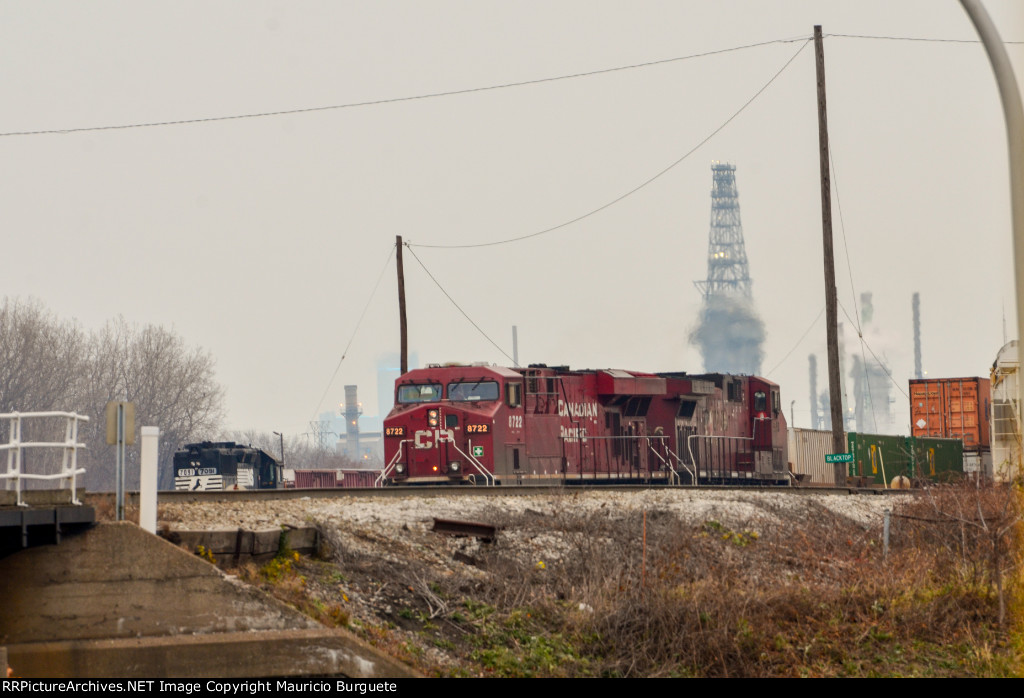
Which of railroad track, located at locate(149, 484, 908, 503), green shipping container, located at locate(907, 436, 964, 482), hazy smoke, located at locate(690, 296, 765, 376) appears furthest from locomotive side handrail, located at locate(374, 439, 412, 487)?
hazy smoke, located at locate(690, 296, 765, 376)

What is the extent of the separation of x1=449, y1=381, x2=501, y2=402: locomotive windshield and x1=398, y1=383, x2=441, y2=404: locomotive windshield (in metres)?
0.42

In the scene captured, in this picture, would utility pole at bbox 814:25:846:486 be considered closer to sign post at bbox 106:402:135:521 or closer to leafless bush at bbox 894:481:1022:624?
leafless bush at bbox 894:481:1022:624

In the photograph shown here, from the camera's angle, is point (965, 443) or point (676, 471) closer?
point (676, 471)

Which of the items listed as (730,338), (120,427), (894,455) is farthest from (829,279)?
(730,338)

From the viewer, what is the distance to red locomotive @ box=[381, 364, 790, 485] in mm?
25484

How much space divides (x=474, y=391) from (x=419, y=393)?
1.57 metres

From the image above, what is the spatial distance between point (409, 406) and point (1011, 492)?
1394cm

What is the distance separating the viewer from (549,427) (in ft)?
87.7

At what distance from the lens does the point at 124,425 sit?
37.3ft

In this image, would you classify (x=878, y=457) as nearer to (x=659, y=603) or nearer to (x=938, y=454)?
(x=938, y=454)

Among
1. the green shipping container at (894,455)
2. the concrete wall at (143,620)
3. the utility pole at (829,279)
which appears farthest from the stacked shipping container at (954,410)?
the concrete wall at (143,620)

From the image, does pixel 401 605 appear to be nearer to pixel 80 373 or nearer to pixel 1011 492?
pixel 1011 492

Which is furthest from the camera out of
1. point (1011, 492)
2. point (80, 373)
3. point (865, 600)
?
point (80, 373)
